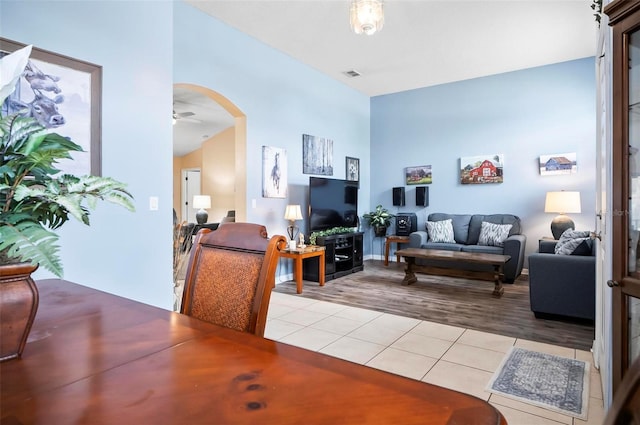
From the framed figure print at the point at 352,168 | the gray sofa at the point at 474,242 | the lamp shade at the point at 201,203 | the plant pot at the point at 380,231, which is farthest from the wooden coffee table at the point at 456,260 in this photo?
the lamp shade at the point at 201,203

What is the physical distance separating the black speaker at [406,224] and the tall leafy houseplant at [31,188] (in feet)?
20.1

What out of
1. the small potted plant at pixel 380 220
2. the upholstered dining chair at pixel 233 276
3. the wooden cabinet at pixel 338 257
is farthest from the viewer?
the small potted plant at pixel 380 220

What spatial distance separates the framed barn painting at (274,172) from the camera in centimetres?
480

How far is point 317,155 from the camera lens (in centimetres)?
580

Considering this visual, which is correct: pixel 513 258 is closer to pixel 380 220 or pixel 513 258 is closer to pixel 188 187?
pixel 380 220

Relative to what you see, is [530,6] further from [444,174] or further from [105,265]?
[105,265]

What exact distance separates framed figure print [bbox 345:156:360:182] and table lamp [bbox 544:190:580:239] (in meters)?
3.11

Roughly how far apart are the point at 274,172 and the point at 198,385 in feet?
14.2

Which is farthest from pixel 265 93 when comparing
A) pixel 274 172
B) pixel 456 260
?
pixel 456 260

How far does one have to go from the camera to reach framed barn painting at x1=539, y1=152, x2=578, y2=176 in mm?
5469

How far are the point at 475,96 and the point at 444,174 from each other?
143cm

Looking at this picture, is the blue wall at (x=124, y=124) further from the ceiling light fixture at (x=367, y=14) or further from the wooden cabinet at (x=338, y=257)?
the wooden cabinet at (x=338, y=257)

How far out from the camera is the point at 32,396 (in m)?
0.64

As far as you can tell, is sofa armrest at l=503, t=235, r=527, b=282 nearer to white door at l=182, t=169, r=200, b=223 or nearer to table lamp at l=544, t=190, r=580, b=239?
table lamp at l=544, t=190, r=580, b=239
